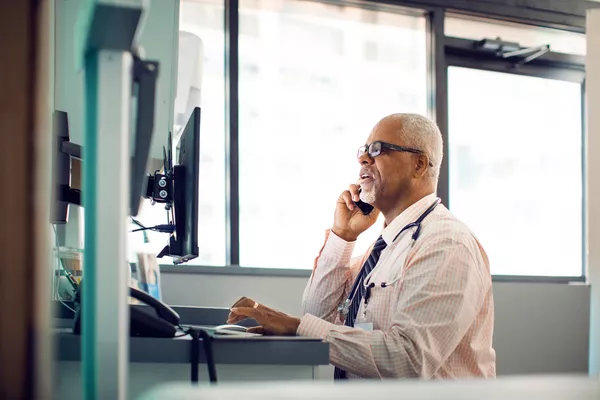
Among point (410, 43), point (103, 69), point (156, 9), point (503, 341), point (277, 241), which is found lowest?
point (503, 341)

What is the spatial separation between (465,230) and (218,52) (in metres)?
2.22

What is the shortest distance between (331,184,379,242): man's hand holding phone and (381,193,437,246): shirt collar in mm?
258

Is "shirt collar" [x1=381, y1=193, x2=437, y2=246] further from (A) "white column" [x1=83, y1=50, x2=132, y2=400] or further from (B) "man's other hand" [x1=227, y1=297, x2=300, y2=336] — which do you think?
(A) "white column" [x1=83, y1=50, x2=132, y2=400]

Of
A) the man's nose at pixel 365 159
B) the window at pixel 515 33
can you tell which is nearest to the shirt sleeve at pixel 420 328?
the man's nose at pixel 365 159

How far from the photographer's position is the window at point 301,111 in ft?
12.7

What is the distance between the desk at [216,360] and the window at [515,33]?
3.32m

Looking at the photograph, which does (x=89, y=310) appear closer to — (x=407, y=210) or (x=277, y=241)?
(x=407, y=210)

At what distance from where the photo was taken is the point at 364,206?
2527mm

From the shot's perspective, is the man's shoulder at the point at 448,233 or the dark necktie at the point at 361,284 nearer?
the man's shoulder at the point at 448,233

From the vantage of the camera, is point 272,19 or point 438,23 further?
point 438,23

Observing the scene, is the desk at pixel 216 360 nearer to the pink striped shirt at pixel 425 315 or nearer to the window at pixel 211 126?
the pink striped shirt at pixel 425 315

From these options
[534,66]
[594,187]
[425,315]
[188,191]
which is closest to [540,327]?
[594,187]

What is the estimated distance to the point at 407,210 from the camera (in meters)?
2.20

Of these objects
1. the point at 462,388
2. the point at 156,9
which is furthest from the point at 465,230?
the point at 462,388
